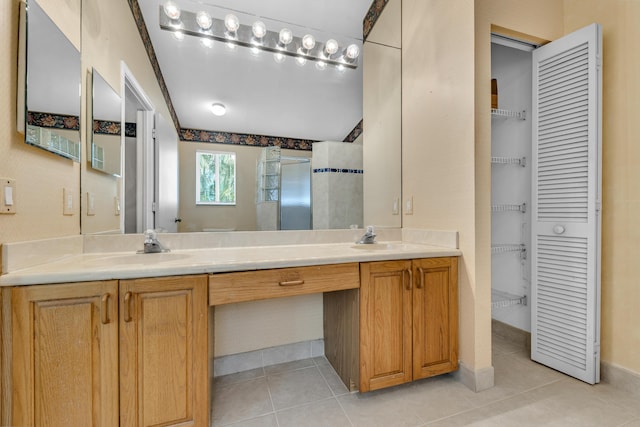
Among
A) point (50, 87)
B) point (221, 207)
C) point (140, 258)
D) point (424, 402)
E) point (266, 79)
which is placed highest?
point (266, 79)

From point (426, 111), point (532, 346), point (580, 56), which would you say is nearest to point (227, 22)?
point (426, 111)

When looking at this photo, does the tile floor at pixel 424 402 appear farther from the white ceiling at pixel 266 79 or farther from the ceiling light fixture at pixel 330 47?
the ceiling light fixture at pixel 330 47

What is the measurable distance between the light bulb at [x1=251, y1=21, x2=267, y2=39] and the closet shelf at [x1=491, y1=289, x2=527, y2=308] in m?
2.52

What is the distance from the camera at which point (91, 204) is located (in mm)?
1502

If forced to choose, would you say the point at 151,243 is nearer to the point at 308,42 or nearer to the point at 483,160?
the point at 308,42

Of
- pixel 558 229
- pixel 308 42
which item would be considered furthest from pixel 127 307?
pixel 558 229

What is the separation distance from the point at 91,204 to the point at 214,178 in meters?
0.67

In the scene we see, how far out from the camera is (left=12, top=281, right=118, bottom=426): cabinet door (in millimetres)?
956

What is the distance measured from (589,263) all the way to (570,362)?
2.12 feet

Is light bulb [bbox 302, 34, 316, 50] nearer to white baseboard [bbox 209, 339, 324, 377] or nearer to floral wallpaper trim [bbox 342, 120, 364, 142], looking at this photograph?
floral wallpaper trim [bbox 342, 120, 364, 142]

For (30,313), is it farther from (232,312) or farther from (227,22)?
(227,22)

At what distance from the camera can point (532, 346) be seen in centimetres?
190

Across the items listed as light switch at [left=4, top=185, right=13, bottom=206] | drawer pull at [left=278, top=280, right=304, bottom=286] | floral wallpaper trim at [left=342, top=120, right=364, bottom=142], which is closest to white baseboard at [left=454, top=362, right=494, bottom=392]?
drawer pull at [left=278, top=280, right=304, bottom=286]

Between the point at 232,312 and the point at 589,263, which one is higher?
the point at 589,263
